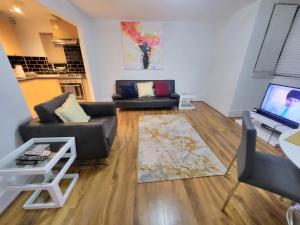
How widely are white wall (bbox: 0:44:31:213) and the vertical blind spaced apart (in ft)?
13.8

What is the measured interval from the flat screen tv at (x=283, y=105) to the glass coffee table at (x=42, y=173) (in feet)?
10.6

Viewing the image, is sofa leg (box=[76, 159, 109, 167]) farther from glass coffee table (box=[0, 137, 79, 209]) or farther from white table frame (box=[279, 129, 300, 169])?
white table frame (box=[279, 129, 300, 169])

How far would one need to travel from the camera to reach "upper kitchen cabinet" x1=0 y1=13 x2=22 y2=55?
2965mm

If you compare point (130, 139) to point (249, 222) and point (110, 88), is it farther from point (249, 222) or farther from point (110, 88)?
point (110, 88)

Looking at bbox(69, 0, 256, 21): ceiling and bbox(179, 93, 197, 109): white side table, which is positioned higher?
bbox(69, 0, 256, 21): ceiling

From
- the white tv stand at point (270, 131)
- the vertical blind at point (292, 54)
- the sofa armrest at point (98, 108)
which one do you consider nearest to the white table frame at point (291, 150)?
the white tv stand at point (270, 131)

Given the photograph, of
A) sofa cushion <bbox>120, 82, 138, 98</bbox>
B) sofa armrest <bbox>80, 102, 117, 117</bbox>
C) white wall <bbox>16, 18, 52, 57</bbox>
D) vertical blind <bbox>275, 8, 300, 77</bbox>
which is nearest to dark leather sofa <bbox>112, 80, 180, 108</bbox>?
sofa cushion <bbox>120, 82, 138, 98</bbox>

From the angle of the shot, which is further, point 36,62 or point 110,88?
point 110,88

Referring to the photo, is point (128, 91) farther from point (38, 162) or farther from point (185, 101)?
point (38, 162)

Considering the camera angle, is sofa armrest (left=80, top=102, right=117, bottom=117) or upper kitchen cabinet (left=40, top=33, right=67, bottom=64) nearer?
sofa armrest (left=80, top=102, right=117, bottom=117)

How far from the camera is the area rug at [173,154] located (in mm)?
1672

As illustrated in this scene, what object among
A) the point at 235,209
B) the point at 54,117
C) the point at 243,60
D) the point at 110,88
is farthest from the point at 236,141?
the point at 110,88

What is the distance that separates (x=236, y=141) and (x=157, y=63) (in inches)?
114

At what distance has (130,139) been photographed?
7.82ft
